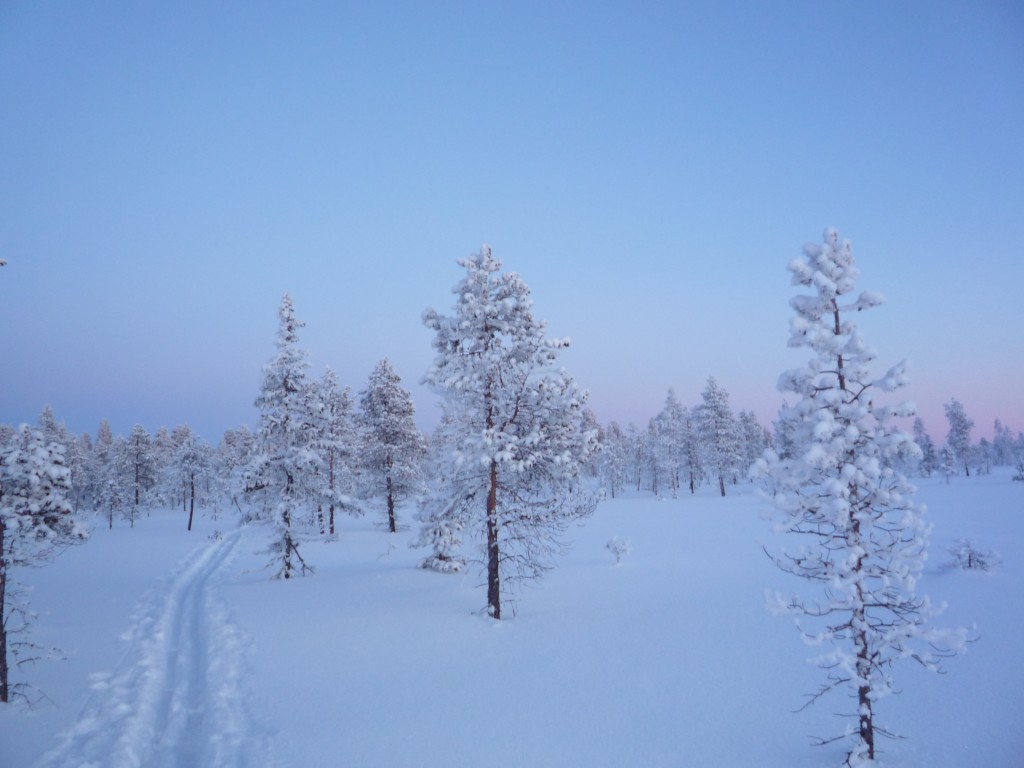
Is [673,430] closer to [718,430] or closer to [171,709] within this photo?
[718,430]

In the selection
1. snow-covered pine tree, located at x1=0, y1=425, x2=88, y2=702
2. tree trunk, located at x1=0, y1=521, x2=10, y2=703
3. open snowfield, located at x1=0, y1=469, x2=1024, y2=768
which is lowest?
open snowfield, located at x1=0, y1=469, x2=1024, y2=768

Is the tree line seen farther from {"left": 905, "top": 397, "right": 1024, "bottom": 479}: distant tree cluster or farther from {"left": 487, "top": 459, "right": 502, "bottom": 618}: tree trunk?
{"left": 905, "top": 397, "right": 1024, "bottom": 479}: distant tree cluster

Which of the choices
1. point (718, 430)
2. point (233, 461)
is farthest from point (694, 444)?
point (233, 461)

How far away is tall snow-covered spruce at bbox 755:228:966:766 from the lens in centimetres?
711

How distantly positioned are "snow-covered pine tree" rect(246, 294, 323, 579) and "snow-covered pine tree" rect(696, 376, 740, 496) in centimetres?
4955

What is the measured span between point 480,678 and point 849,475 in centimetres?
898

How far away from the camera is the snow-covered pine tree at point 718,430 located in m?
60.1

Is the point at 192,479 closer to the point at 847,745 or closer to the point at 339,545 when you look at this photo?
the point at 339,545

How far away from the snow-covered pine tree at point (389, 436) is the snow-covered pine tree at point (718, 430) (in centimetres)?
3822

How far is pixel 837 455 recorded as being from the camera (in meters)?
7.35

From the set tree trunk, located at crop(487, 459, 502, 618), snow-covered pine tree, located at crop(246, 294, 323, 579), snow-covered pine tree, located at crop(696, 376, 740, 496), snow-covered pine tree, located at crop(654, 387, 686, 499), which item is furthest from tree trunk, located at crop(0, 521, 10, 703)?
snow-covered pine tree, located at crop(654, 387, 686, 499)

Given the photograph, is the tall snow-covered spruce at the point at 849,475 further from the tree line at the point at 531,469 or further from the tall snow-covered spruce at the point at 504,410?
the tall snow-covered spruce at the point at 504,410

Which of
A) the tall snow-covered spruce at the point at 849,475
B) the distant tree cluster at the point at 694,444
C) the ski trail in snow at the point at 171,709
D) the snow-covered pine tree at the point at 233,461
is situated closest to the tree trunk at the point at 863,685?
the tall snow-covered spruce at the point at 849,475

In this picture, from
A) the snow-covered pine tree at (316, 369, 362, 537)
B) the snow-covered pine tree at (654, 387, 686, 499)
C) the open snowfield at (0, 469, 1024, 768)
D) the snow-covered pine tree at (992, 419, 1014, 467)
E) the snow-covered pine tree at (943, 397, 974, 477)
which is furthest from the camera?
the snow-covered pine tree at (992, 419, 1014, 467)
